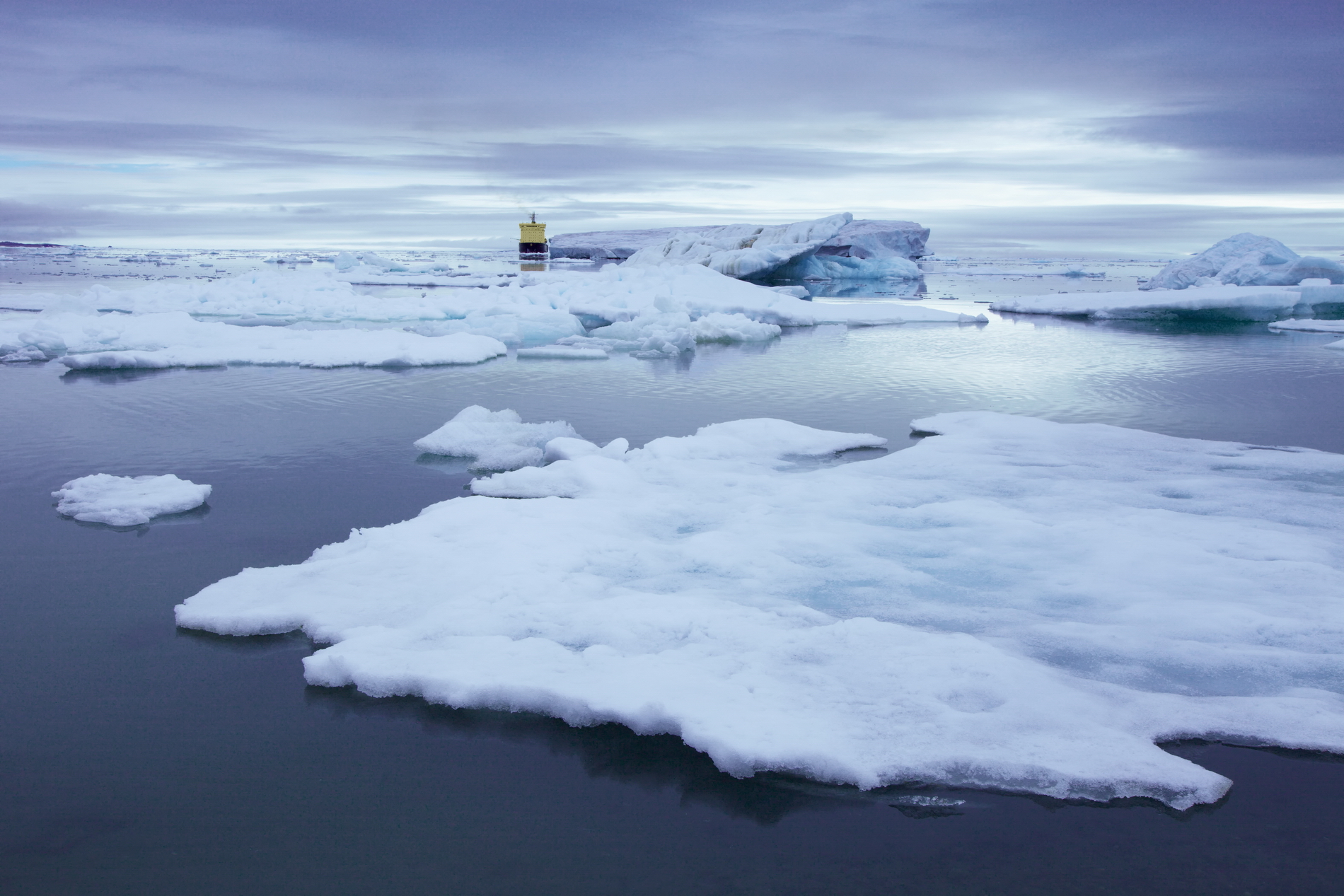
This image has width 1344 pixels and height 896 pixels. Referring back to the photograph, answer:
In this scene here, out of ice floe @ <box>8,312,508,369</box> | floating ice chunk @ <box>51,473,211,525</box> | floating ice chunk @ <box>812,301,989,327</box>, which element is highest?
floating ice chunk @ <box>812,301,989,327</box>

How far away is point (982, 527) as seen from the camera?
181 inches

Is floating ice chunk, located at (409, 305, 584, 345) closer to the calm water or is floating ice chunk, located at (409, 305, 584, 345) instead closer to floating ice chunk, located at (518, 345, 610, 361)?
floating ice chunk, located at (518, 345, 610, 361)

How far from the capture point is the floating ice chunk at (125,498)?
16.5ft

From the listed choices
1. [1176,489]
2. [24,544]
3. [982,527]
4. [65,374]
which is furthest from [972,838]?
[65,374]

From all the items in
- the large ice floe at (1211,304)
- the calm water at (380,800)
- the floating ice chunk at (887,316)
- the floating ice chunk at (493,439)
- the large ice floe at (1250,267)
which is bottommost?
the calm water at (380,800)

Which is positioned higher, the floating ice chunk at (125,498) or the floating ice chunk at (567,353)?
the floating ice chunk at (567,353)

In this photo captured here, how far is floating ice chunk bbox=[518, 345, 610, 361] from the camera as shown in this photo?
12359 mm

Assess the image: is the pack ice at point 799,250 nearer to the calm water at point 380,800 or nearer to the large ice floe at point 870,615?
the large ice floe at point 870,615

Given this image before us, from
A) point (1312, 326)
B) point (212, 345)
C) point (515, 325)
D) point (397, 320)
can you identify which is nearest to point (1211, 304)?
point (1312, 326)

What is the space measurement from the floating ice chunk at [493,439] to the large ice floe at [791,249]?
744 inches

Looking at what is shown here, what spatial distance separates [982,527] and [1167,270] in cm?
2277

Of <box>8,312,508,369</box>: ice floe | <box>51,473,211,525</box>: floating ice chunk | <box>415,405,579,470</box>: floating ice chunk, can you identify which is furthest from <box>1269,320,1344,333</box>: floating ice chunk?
<box>51,473,211,525</box>: floating ice chunk

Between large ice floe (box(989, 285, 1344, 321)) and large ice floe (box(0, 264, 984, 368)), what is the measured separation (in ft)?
8.86

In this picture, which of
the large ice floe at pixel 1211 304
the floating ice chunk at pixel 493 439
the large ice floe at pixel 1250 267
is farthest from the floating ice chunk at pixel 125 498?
the large ice floe at pixel 1250 267
